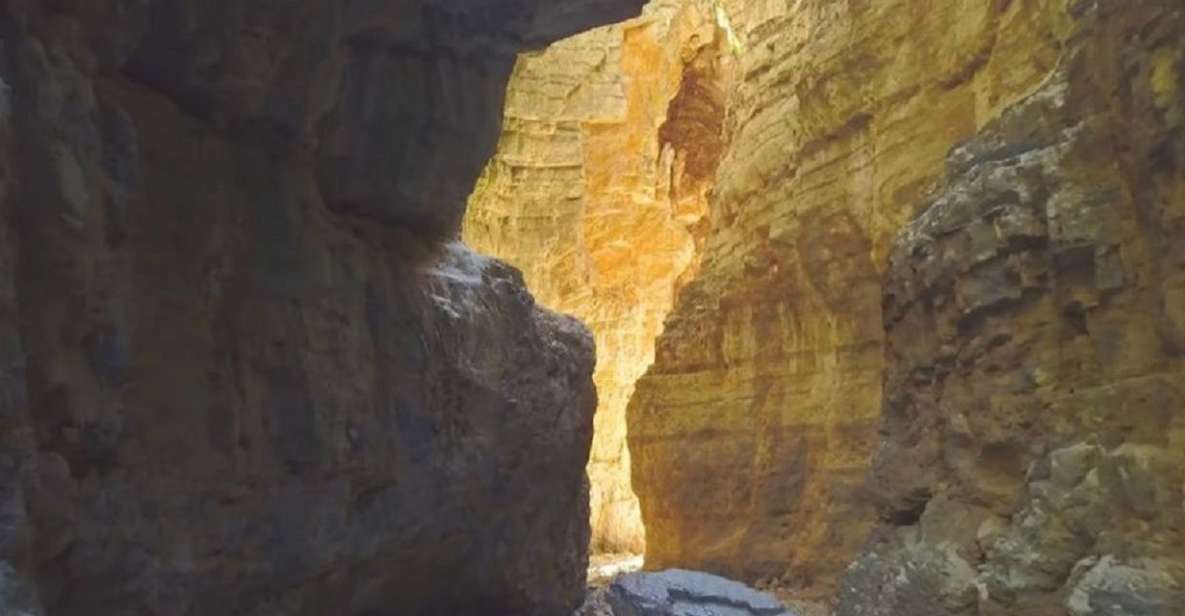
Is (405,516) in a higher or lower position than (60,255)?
lower

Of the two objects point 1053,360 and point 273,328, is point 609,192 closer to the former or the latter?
point 273,328

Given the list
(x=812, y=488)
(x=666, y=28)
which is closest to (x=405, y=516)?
(x=812, y=488)

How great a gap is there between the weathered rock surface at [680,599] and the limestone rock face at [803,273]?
205cm

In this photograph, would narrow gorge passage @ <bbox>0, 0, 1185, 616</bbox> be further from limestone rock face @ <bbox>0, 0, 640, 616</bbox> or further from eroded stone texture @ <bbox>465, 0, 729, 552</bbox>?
eroded stone texture @ <bbox>465, 0, 729, 552</bbox>

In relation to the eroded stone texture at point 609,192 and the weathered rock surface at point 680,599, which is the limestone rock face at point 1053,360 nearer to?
the weathered rock surface at point 680,599

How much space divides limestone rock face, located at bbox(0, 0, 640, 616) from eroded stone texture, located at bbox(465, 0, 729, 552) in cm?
1424

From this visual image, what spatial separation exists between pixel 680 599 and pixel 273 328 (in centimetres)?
538

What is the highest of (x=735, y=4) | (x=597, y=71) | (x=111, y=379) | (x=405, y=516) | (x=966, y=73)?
(x=597, y=71)

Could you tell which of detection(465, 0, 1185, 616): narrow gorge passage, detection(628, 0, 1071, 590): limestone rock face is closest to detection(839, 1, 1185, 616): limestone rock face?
detection(465, 0, 1185, 616): narrow gorge passage

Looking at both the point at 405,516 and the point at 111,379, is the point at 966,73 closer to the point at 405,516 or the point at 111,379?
the point at 405,516

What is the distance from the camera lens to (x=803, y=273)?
12.9m

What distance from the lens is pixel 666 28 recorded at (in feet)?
76.5

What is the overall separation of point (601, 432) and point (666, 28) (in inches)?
373

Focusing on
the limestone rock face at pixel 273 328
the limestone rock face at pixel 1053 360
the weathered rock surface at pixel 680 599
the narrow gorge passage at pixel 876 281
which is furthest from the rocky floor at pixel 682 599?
the limestone rock face at pixel 1053 360
